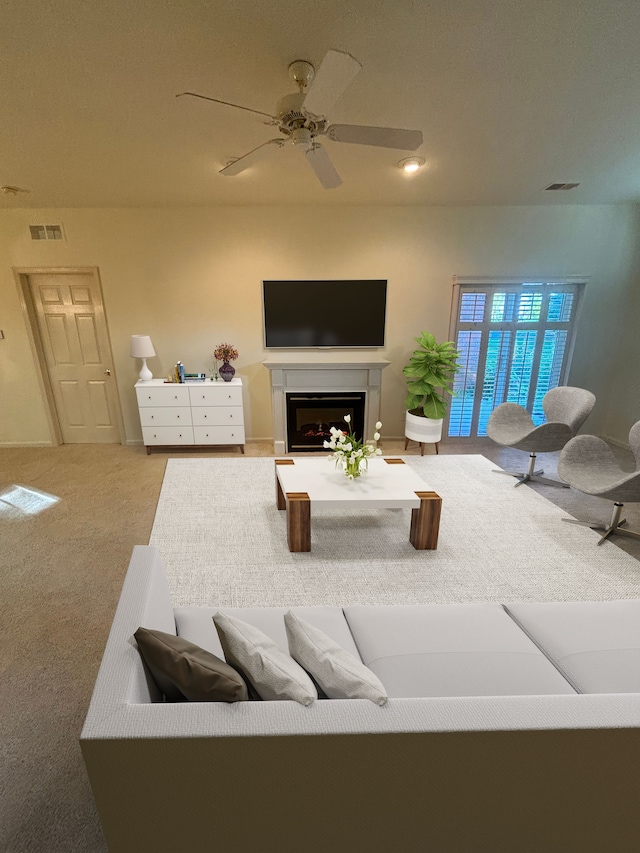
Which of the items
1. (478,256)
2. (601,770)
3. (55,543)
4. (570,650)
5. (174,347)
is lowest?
(55,543)

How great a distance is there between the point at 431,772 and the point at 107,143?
140 inches

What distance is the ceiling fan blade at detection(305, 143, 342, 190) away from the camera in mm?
2221

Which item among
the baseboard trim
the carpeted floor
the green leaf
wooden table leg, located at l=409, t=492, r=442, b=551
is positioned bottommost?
the carpeted floor

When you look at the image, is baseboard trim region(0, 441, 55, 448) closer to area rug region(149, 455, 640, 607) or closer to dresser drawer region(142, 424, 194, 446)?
dresser drawer region(142, 424, 194, 446)

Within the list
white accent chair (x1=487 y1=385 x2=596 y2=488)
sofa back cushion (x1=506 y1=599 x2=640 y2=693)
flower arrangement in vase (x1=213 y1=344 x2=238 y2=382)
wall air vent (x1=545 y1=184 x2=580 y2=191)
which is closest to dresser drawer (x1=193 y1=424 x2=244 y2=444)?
flower arrangement in vase (x1=213 y1=344 x2=238 y2=382)

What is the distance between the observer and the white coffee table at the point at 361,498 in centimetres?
269

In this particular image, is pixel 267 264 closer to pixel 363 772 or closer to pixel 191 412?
pixel 191 412

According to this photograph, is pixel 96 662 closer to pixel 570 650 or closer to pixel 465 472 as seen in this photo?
pixel 570 650

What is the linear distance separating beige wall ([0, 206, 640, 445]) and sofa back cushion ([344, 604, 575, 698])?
358 centimetres

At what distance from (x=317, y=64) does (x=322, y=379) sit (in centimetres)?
310

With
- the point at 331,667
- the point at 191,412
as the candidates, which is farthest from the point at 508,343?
the point at 331,667

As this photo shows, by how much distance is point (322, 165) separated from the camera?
7.89 ft

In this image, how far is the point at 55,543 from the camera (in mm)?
2895

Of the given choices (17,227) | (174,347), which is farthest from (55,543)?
(17,227)
